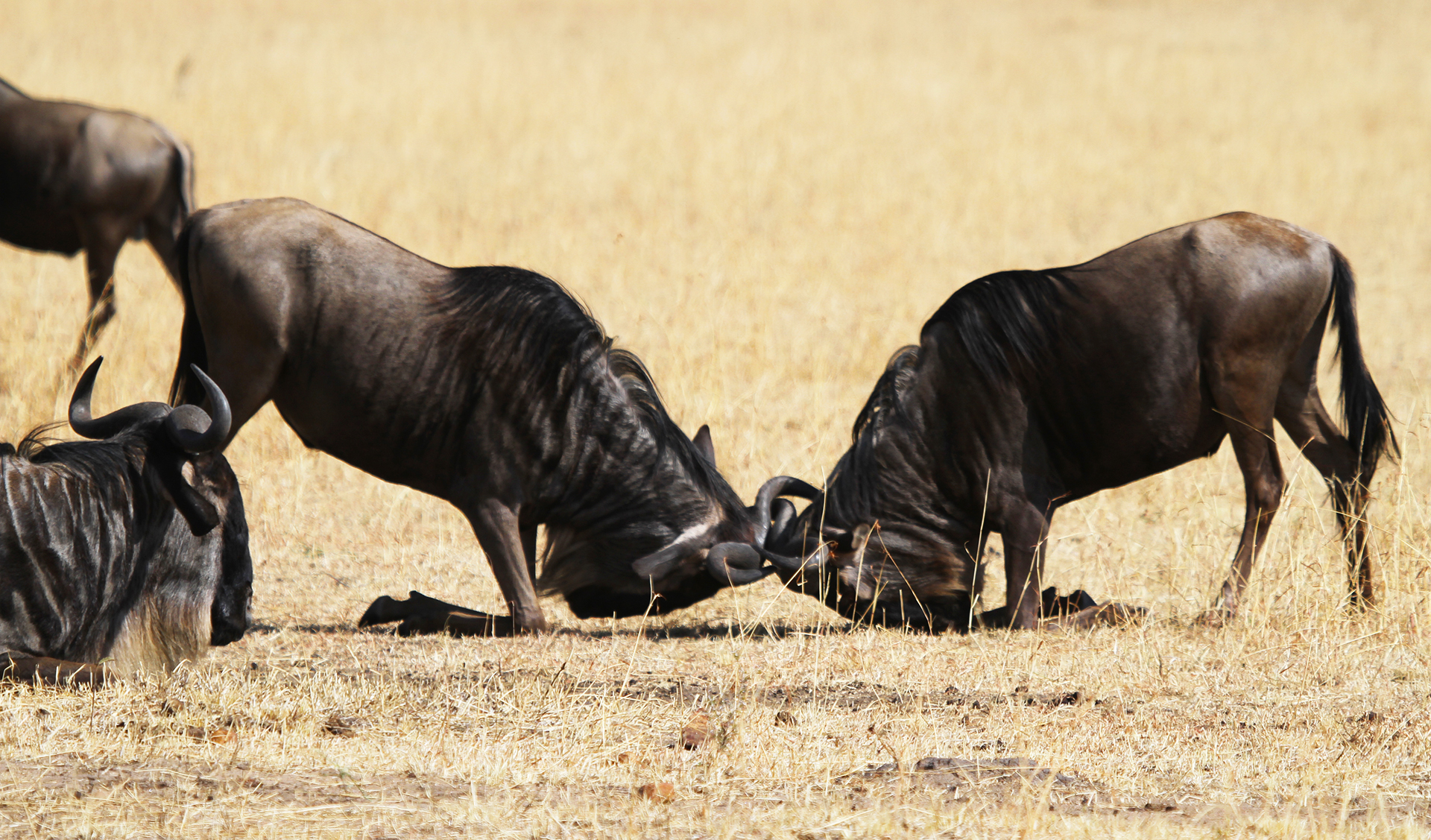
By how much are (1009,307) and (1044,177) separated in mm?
10813

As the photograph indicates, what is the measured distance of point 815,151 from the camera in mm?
17141

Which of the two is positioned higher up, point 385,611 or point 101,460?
point 101,460

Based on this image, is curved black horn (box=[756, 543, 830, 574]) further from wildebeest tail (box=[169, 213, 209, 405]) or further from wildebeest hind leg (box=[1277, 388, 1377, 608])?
wildebeest tail (box=[169, 213, 209, 405])

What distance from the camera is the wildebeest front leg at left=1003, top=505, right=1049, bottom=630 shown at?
6.08 meters

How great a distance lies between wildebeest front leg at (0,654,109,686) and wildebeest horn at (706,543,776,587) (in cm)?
226

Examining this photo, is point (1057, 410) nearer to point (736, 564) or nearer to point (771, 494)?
point (771, 494)

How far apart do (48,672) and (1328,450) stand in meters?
5.02

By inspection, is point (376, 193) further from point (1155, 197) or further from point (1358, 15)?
point (1358, 15)

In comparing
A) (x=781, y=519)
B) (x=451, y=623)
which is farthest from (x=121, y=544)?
(x=781, y=519)

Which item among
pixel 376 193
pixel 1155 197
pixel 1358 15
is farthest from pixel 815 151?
pixel 1358 15

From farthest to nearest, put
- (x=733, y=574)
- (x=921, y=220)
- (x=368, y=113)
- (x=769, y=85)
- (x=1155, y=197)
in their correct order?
(x=769, y=85)
(x=368, y=113)
(x=1155, y=197)
(x=921, y=220)
(x=733, y=574)

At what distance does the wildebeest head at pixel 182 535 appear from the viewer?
4.74 m

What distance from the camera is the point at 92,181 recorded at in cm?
1009

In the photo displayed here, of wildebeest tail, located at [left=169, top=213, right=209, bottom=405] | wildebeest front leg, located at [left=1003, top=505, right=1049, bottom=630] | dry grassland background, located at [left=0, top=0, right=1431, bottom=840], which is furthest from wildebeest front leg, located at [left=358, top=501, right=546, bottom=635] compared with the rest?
wildebeest front leg, located at [left=1003, top=505, right=1049, bottom=630]
